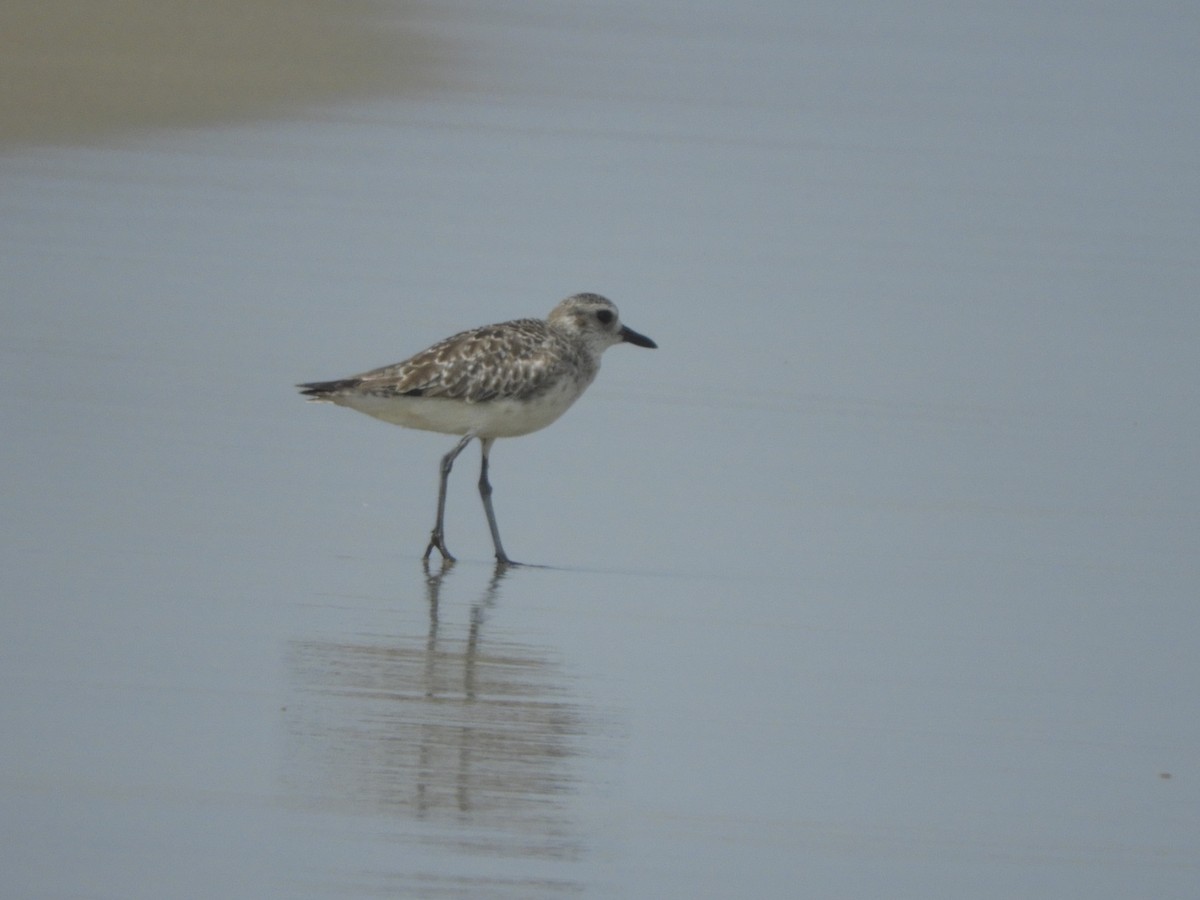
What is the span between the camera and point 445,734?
18.5 feet

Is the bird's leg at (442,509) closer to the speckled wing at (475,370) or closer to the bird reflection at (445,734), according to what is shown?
the speckled wing at (475,370)

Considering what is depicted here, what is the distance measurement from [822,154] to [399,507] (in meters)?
7.95

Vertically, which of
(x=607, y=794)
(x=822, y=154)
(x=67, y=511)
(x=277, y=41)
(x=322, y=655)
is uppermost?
(x=277, y=41)

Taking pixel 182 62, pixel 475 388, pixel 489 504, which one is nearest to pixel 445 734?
pixel 489 504

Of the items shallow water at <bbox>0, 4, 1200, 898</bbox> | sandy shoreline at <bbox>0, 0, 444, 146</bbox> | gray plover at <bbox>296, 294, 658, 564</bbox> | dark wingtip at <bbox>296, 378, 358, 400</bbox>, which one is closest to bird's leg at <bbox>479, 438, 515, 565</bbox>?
gray plover at <bbox>296, 294, 658, 564</bbox>

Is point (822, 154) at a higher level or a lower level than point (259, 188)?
higher

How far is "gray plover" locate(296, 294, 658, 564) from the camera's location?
8.60 meters

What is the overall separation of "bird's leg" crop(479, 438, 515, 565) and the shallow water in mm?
117

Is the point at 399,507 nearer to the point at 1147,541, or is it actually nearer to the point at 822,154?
the point at 1147,541

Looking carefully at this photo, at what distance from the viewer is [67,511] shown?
7.60 metres

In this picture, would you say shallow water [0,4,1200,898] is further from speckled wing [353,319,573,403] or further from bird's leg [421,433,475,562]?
speckled wing [353,319,573,403]

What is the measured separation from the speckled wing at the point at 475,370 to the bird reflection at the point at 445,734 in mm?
1886

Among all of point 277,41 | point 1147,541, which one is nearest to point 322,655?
point 1147,541

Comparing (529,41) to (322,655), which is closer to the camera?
(322,655)
